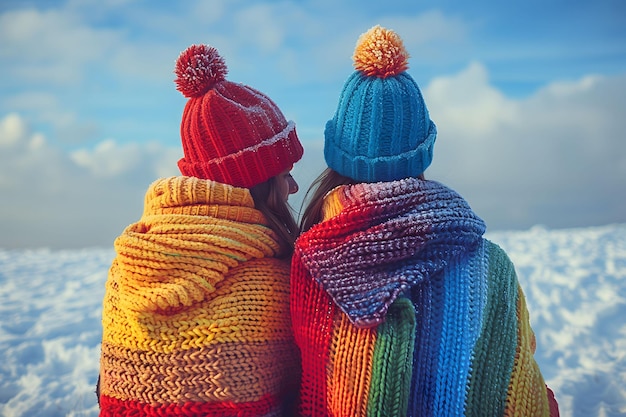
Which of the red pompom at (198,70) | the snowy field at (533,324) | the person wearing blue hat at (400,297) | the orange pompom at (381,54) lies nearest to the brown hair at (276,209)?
the person wearing blue hat at (400,297)

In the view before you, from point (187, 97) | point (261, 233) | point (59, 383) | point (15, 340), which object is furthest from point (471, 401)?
point (15, 340)

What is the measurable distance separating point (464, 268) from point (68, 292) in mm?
3594

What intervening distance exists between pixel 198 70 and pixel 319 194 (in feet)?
2.04

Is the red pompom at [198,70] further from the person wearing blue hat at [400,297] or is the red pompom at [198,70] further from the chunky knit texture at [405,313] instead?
the chunky knit texture at [405,313]

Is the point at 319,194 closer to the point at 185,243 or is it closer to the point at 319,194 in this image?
the point at 319,194

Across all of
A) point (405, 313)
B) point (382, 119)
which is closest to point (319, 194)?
point (382, 119)

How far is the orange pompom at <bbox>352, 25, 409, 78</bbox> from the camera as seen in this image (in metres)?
1.82

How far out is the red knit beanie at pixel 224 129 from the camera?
1.95 m

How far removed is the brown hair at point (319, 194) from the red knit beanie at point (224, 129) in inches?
5.7

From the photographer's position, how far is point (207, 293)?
1740 mm

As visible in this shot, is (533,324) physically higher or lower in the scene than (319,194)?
lower

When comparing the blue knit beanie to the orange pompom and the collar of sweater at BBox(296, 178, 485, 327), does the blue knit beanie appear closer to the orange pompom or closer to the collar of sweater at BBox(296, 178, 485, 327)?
the orange pompom

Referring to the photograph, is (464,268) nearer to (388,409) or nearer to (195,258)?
(388,409)

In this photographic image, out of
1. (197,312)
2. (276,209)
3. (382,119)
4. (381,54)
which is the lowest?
(197,312)
